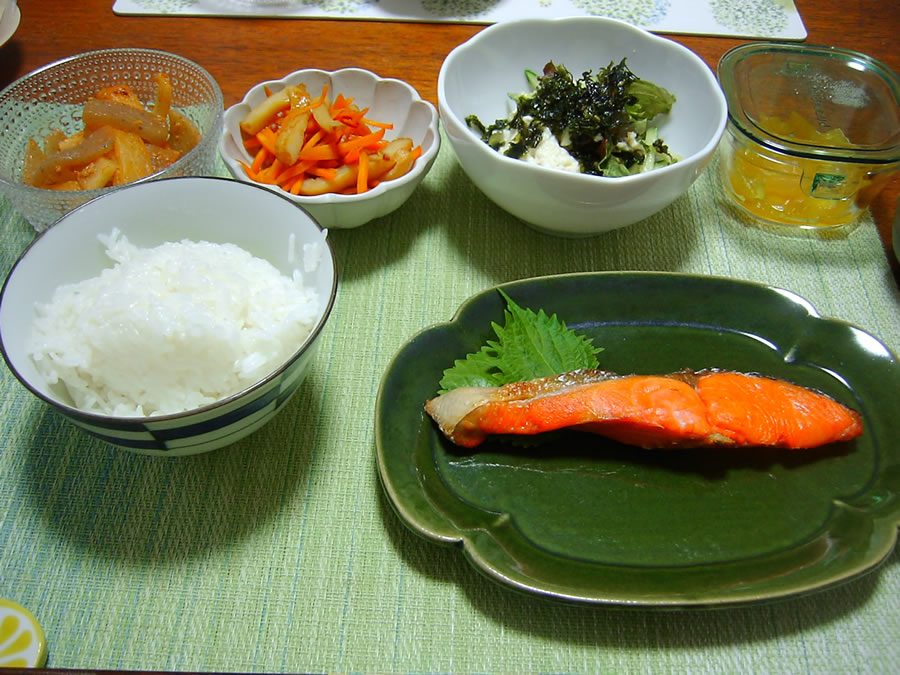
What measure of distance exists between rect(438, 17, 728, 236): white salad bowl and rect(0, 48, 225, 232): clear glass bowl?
0.70 metres

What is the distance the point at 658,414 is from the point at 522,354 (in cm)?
33

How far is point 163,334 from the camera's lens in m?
1.17

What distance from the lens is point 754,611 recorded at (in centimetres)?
118

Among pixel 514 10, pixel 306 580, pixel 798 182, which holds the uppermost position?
pixel 514 10

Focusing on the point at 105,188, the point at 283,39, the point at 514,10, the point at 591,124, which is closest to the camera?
the point at 105,188

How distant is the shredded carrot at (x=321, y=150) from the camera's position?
1.74 meters

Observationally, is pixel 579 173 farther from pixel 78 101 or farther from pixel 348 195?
pixel 78 101

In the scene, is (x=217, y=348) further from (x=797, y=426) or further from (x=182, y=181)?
(x=797, y=426)

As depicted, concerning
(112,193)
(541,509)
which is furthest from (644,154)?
(112,193)

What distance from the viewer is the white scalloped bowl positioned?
5.40 feet

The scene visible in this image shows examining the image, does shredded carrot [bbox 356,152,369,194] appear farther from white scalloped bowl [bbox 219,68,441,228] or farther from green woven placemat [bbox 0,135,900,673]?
green woven placemat [bbox 0,135,900,673]

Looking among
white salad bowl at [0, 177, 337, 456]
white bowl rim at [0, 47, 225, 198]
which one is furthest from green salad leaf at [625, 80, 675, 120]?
white bowl rim at [0, 47, 225, 198]

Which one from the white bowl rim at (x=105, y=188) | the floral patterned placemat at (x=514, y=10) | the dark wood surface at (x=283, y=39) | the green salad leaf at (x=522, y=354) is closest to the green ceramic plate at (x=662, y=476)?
the green salad leaf at (x=522, y=354)

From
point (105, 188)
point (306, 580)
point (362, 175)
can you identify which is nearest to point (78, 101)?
point (105, 188)
